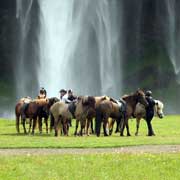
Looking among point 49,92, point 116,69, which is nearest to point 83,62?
point 116,69

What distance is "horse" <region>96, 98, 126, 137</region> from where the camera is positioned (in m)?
27.7

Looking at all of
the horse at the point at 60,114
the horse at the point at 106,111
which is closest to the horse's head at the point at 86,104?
the horse at the point at 106,111

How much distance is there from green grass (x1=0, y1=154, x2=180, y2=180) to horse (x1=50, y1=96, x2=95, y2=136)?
403 inches

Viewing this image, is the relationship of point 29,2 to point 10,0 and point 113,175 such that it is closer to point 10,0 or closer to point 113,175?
point 10,0

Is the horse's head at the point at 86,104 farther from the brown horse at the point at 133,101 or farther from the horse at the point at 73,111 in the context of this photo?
the brown horse at the point at 133,101

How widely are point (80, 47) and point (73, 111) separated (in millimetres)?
43556

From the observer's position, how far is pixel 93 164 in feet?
50.9

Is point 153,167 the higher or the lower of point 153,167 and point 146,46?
the lower

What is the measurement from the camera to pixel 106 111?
2769 centimetres

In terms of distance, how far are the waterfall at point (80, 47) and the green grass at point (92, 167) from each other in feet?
146

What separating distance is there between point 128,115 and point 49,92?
1264 inches

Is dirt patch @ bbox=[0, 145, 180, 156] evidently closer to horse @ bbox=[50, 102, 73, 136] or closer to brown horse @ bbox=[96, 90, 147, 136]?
brown horse @ bbox=[96, 90, 147, 136]

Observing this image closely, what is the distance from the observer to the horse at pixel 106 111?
2766 centimetres

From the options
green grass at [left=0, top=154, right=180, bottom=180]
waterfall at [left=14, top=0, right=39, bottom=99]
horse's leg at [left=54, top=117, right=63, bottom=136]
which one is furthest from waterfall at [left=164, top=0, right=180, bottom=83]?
green grass at [left=0, top=154, right=180, bottom=180]
